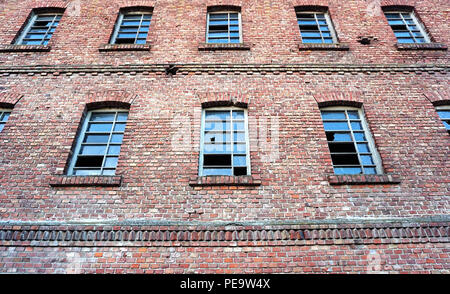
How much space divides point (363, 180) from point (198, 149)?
3098 millimetres

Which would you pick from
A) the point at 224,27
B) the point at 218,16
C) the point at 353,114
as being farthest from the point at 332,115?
the point at 218,16

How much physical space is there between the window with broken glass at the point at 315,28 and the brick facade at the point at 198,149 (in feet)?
0.92

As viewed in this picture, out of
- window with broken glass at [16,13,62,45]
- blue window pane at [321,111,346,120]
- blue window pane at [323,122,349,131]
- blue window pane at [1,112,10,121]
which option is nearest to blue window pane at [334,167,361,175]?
blue window pane at [323,122,349,131]

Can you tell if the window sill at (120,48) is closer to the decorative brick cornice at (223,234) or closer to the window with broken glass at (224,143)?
the window with broken glass at (224,143)

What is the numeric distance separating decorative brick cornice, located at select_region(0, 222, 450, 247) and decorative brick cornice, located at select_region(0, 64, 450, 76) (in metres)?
3.64

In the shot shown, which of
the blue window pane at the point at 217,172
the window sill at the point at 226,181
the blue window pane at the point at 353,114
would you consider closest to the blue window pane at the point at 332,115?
the blue window pane at the point at 353,114

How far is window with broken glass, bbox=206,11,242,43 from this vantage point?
7.10 metres

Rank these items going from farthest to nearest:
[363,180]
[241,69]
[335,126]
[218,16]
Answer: [218,16] < [241,69] < [335,126] < [363,180]

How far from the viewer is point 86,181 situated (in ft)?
15.2

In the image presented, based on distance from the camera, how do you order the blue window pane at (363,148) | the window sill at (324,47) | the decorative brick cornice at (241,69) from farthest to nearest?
the window sill at (324,47), the decorative brick cornice at (241,69), the blue window pane at (363,148)

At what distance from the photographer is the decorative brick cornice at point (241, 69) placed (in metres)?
6.16

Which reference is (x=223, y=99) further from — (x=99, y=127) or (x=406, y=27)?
(x=406, y=27)
